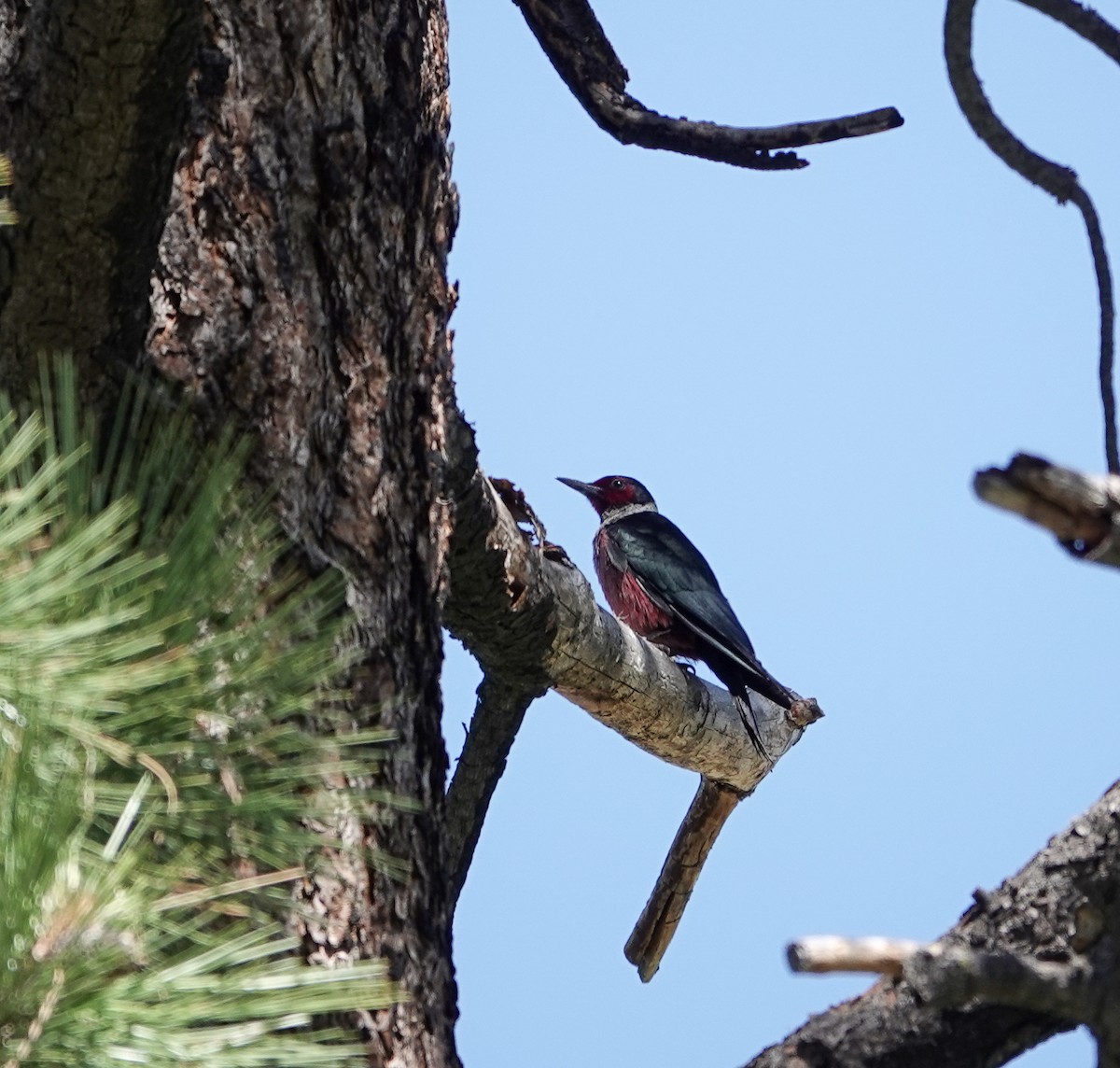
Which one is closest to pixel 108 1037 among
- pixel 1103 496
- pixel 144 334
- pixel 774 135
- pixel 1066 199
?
pixel 1103 496

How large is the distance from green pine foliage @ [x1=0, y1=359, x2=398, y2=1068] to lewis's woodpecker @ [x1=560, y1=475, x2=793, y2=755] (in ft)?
14.8

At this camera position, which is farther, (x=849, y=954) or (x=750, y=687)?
(x=750, y=687)

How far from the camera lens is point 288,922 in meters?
1.78

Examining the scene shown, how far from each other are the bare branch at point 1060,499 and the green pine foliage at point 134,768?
61 cm

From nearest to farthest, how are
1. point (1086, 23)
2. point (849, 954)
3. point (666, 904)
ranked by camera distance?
point (849, 954), point (1086, 23), point (666, 904)

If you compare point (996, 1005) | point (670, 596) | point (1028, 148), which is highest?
point (670, 596)

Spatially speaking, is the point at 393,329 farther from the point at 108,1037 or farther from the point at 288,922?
the point at 108,1037

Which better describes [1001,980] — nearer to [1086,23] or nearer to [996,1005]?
[996,1005]

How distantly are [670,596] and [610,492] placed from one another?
1716 mm

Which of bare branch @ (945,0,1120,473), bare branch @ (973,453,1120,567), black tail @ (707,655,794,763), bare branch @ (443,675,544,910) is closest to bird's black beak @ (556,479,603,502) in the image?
black tail @ (707,655,794,763)

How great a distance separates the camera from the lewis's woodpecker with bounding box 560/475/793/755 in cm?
636

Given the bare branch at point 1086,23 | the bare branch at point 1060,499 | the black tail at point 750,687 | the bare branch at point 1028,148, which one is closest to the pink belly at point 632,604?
the black tail at point 750,687

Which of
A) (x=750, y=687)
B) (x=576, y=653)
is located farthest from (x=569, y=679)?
(x=750, y=687)

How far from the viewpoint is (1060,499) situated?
1.18 metres
